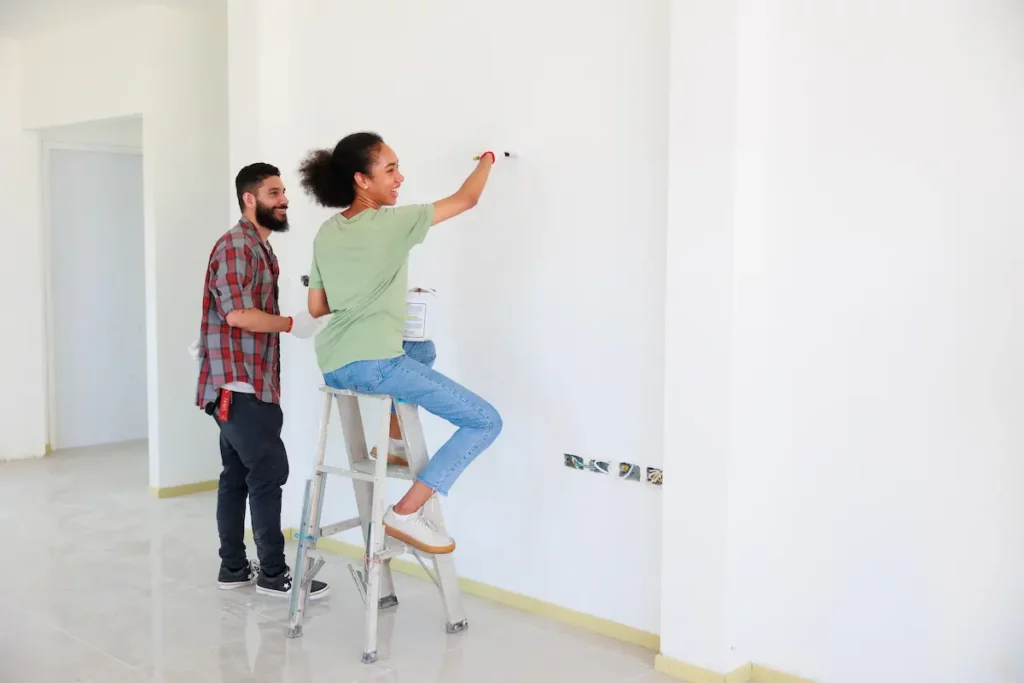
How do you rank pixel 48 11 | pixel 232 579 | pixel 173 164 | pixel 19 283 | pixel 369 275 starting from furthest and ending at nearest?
pixel 19 283
pixel 48 11
pixel 173 164
pixel 232 579
pixel 369 275

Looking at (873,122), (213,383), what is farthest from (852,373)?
(213,383)

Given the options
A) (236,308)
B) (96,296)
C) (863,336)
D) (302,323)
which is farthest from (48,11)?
(863,336)

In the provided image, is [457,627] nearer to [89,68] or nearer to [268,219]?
[268,219]

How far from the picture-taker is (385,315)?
3035 mm

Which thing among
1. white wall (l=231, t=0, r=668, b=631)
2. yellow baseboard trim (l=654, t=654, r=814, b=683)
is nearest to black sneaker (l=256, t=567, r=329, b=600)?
white wall (l=231, t=0, r=668, b=631)

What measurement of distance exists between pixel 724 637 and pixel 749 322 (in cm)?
93

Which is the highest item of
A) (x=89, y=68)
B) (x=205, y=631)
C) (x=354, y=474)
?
(x=89, y=68)

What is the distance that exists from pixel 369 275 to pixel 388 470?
66 centimetres

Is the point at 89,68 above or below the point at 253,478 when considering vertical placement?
above

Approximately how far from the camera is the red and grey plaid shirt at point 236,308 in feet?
11.2

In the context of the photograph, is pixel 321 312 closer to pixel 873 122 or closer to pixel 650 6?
pixel 650 6

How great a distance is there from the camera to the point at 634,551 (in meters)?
3.19

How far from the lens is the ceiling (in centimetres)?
531

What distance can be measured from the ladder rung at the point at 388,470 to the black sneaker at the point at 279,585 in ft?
2.13
